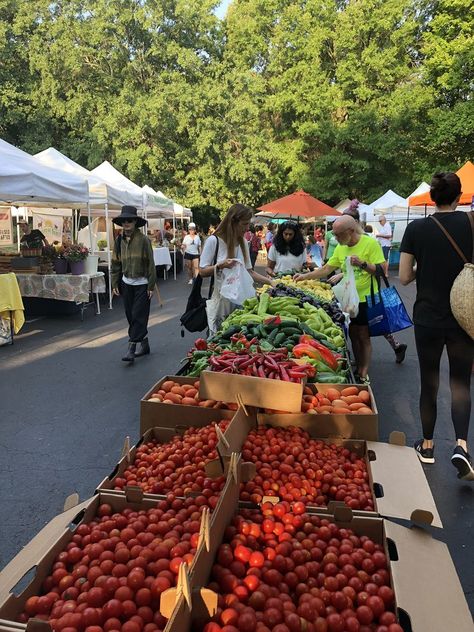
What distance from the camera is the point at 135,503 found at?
2.40 m

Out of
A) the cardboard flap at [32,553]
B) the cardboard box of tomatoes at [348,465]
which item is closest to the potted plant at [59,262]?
the cardboard box of tomatoes at [348,465]

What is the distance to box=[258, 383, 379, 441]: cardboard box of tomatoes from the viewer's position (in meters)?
2.96

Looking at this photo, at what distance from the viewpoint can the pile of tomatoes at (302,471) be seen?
2461 mm

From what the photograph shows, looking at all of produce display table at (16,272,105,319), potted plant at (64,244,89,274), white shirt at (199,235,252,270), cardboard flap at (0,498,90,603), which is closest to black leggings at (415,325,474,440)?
white shirt at (199,235,252,270)

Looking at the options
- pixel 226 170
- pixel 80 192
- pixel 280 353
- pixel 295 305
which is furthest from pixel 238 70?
pixel 280 353

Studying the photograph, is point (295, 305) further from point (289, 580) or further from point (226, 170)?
point (226, 170)

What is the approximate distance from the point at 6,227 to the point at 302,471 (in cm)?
1118

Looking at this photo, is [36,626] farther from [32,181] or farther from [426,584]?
[32,181]

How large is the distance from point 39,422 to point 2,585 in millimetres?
3429

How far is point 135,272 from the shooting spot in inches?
281

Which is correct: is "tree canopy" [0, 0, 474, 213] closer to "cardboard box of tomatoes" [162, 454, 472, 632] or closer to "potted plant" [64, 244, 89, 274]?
"potted plant" [64, 244, 89, 274]

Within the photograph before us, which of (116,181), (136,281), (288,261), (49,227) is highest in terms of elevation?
(116,181)

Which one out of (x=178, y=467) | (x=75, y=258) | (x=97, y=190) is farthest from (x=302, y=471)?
(x=97, y=190)

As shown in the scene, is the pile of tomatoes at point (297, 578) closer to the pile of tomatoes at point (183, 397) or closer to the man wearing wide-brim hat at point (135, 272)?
the pile of tomatoes at point (183, 397)
